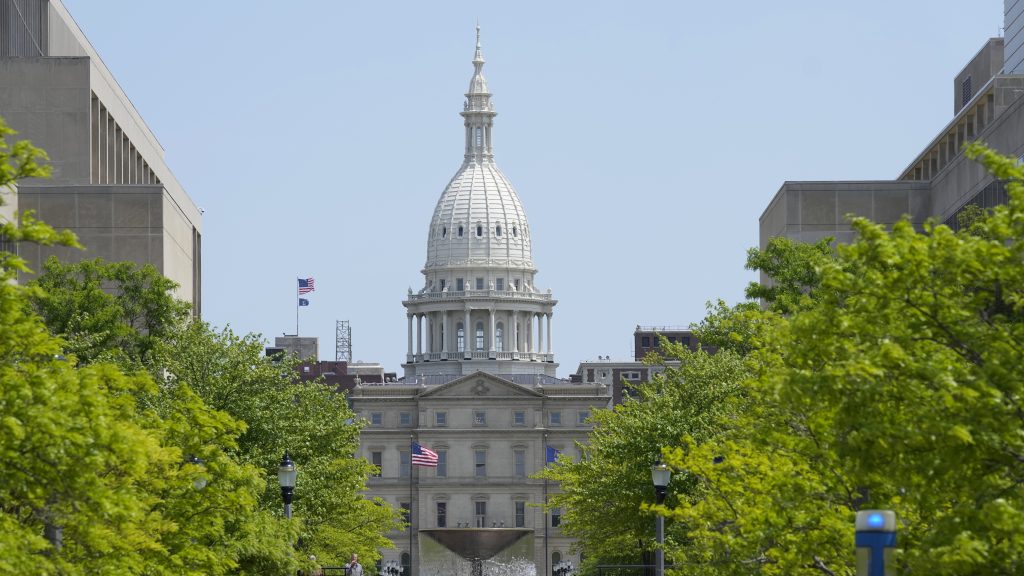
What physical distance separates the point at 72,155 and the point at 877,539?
7761 cm

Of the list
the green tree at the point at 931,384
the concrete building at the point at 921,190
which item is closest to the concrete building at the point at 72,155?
the concrete building at the point at 921,190

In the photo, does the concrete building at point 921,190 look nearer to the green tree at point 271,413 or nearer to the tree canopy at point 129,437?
the green tree at point 271,413

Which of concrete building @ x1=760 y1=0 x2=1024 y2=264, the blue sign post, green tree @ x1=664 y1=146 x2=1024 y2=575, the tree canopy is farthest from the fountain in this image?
the blue sign post

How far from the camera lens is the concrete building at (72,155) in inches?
3639

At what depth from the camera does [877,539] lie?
21.6 metres

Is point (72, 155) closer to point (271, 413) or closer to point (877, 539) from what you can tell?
point (271, 413)

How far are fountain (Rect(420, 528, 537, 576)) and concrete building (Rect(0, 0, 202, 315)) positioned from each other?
5108 cm

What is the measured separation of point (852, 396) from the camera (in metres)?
28.3

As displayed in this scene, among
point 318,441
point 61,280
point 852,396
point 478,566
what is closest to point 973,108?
point 318,441

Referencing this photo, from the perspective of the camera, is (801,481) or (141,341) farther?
(141,341)

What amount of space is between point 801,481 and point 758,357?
14392mm

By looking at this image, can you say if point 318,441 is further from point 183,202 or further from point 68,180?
point 183,202

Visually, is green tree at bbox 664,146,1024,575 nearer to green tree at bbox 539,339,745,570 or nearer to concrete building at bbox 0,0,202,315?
green tree at bbox 539,339,745,570

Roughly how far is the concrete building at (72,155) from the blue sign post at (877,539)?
2788 inches
